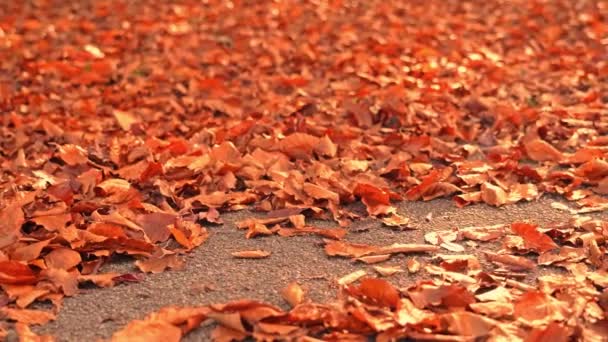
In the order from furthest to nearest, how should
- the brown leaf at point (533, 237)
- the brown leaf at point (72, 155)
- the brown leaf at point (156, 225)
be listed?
1. the brown leaf at point (72, 155)
2. the brown leaf at point (156, 225)
3. the brown leaf at point (533, 237)

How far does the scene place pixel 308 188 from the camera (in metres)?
3.15

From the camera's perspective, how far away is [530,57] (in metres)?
5.59

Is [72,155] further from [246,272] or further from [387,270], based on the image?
[387,270]

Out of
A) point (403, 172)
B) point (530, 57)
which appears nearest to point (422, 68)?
point (530, 57)

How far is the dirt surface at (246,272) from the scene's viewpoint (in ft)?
7.78

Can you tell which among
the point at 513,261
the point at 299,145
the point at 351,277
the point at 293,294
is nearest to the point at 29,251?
the point at 293,294

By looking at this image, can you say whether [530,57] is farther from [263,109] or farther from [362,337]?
[362,337]

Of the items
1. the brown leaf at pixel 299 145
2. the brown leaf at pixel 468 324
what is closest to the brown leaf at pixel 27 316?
the brown leaf at pixel 468 324

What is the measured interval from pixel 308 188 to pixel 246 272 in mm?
629

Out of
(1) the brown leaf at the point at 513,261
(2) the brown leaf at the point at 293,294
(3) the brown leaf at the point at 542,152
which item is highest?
(3) the brown leaf at the point at 542,152

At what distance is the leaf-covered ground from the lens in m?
2.32

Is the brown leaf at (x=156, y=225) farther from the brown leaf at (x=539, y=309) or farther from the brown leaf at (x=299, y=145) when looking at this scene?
the brown leaf at (x=539, y=309)

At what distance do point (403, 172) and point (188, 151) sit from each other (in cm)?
95

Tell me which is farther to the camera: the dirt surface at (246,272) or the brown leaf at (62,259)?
the brown leaf at (62,259)
